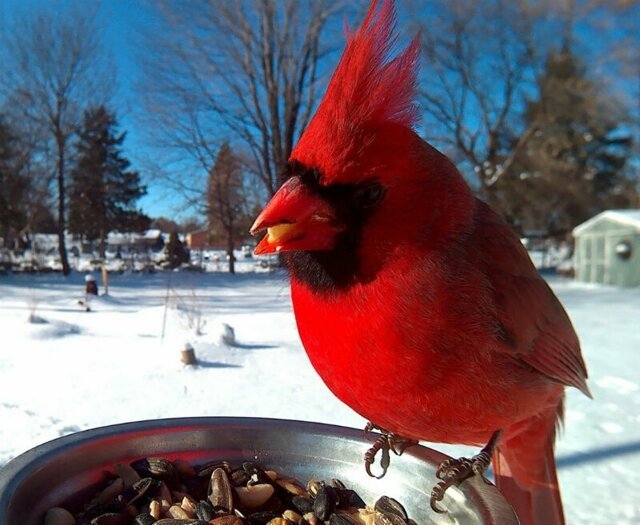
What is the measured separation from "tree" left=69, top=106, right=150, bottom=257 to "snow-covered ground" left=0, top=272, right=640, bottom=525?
6.33ft

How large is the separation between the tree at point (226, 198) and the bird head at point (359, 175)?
116 inches

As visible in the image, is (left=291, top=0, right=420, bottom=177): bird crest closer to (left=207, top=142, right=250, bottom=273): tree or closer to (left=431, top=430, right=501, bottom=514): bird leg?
(left=431, top=430, right=501, bottom=514): bird leg

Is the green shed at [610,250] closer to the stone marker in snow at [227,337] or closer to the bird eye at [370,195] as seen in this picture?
the stone marker in snow at [227,337]

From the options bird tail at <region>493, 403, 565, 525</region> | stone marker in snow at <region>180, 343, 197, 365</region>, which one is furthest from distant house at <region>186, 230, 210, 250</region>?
bird tail at <region>493, 403, 565, 525</region>

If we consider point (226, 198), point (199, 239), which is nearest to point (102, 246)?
point (199, 239)

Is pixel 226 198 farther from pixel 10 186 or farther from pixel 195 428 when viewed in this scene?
pixel 10 186

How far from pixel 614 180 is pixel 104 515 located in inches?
673

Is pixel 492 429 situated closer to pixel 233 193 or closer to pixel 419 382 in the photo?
pixel 419 382

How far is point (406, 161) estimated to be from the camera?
700mm

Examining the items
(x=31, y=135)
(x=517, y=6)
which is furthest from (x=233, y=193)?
(x=517, y=6)

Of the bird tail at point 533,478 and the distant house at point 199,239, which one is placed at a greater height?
the distant house at point 199,239

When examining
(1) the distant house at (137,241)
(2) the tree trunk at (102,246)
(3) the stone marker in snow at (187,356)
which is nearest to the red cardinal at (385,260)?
(3) the stone marker in snow at (187,356)

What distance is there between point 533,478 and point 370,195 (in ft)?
2.64

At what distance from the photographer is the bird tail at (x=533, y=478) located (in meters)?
1.10
